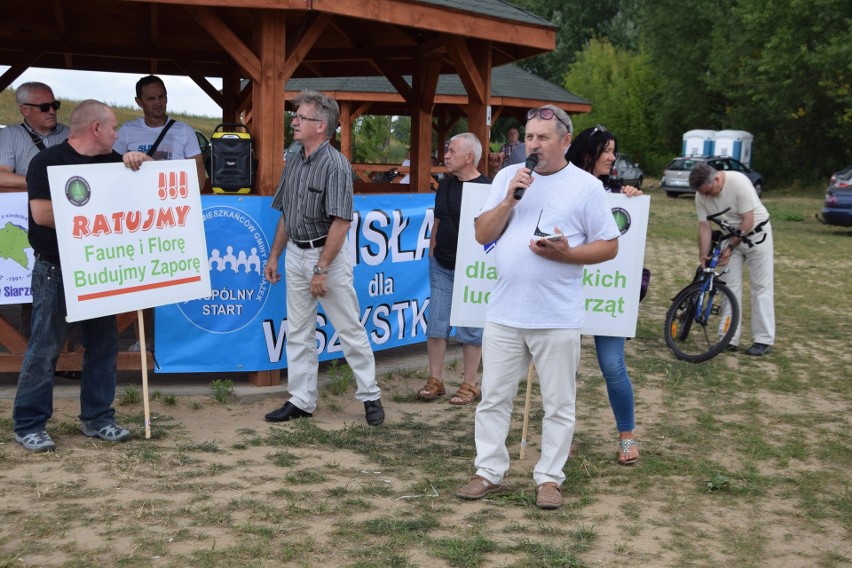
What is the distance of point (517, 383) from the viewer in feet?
15.6

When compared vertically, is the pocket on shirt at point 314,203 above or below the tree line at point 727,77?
below

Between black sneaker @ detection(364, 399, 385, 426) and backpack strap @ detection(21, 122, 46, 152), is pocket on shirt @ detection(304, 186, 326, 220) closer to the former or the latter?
black sneaker @ detection(364, 399, 385, 426)

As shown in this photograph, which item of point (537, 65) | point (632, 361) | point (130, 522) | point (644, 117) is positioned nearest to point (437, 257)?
point (632, 361)

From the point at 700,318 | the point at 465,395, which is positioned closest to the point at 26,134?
the point at 465,395

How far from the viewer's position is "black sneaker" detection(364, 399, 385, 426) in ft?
20.5

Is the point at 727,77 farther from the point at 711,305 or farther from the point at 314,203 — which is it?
the point at 314,203

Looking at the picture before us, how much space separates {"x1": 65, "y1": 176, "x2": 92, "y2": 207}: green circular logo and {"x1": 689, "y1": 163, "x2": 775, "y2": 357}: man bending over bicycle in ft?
17.7

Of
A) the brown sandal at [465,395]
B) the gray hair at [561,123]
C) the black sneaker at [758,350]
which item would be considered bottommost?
the black sneaker at [758,350]

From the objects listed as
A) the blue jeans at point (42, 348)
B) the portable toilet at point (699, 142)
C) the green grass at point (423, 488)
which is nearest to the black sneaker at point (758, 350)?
the green grass at point (423, 488)

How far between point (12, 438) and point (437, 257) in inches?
119

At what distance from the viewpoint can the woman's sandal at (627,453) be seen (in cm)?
561

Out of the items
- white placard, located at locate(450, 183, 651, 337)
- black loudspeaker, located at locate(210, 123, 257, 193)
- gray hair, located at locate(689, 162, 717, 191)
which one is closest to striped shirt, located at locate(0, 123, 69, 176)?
black loudspeaker, located at locate(210, 123, 257, 193)

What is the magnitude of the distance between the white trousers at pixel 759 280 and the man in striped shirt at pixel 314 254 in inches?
170

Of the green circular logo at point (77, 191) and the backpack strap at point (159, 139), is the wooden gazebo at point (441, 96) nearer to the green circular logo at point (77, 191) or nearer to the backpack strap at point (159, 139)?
the backpack strap at point (159, 139)
